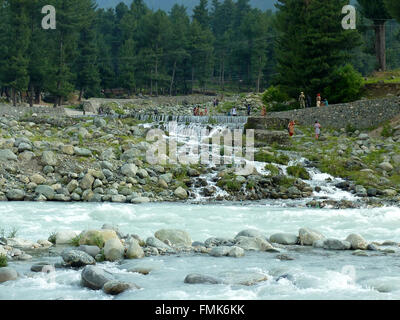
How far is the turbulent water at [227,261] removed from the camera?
8305 millimetres

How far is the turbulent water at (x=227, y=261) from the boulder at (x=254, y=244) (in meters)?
0.34

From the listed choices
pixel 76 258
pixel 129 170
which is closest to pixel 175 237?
pixel 76 258

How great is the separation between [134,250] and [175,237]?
180cm

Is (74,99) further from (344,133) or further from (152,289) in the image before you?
(152,289)

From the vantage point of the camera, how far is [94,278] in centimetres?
852

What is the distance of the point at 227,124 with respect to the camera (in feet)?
116

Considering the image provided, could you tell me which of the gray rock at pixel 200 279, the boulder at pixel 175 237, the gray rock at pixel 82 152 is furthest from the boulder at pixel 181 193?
the gray rock at pixel 200 279

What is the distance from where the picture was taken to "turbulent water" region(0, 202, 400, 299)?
830cm

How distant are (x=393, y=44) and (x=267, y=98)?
59401mm

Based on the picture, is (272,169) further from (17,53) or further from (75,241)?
(17,53)

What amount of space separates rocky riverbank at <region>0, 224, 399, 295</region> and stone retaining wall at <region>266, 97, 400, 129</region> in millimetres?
22712

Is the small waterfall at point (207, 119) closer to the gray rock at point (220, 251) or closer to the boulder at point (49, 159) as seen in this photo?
the boulder at point (49, 159)

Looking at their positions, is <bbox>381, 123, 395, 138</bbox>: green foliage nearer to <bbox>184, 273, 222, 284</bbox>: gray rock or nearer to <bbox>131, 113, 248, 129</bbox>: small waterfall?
<bbox>131, 113, 248, 129</bbox>: small waterfall
